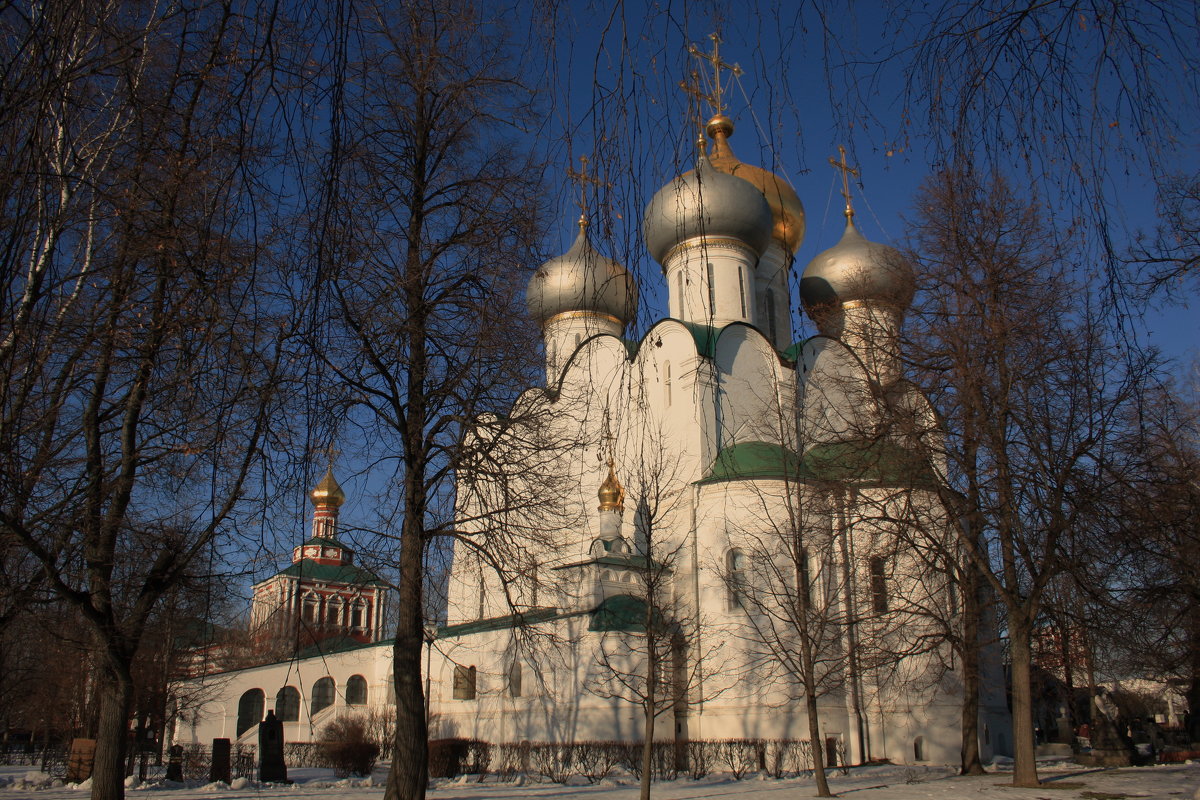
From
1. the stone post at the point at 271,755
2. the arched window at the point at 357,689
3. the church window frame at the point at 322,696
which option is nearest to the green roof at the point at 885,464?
the stone post at the point at 271,755

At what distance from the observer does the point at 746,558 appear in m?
19.6

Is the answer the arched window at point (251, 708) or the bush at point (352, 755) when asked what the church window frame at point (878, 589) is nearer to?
the bush at point (352, 755)

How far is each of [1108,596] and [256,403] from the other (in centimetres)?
1157

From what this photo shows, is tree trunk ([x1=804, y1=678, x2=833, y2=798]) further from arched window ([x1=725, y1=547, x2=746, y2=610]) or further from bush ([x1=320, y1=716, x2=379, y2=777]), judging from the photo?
bush ([x1=320, y1=716, x2=379, y2=777])

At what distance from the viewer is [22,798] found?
13867 mm

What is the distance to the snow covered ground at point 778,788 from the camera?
11594 mm

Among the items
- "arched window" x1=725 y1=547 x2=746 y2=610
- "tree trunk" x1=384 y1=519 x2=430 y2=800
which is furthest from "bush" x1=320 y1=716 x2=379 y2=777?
"tree trunk" x1=384 y1=519 x2=430 y2=800

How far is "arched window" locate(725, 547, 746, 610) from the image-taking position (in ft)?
62.2

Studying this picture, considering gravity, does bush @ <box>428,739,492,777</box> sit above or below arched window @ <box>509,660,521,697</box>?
below

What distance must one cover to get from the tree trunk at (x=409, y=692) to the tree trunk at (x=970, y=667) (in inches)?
343

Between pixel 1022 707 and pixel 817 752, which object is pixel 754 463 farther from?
pixel 1022 707

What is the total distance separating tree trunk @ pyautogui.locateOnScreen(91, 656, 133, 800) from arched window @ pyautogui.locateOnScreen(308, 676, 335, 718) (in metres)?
21.5

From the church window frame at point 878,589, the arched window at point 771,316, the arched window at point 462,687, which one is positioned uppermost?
the arched window at point 771,316

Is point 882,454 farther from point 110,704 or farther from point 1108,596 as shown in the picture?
point 110,704
